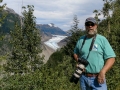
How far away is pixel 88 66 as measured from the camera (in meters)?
4.44

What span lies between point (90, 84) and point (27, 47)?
101 feet

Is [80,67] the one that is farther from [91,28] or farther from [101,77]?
[91,28]

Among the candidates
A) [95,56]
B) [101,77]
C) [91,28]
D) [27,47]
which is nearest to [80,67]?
[95,56]

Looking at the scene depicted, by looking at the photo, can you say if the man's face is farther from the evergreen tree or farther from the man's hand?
the evergreen tree

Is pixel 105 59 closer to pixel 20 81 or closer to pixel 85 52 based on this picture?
pixel 85 52

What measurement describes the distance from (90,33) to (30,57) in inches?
1193

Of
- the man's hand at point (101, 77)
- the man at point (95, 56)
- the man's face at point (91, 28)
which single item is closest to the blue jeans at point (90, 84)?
the man at point (95, 56)

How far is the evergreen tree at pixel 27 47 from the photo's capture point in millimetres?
33469

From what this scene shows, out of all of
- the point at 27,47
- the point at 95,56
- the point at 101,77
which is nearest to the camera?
the point at 101,77

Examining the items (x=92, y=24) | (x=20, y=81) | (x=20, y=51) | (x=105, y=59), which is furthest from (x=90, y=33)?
(x=20, y=51)

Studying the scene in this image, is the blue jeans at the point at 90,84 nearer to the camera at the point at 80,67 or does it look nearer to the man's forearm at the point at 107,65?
the camera at the point at 80,67

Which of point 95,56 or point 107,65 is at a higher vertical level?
point 95,56

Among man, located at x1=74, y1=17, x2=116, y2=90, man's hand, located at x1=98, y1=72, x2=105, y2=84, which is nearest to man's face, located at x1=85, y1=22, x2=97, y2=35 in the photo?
man, located at x1=74, y1=17, x2=116, y2=90

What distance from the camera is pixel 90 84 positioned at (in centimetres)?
443
